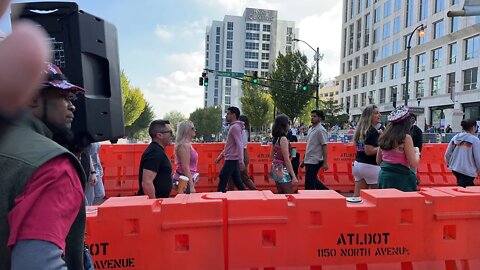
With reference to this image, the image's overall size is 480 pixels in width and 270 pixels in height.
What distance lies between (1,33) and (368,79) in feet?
205

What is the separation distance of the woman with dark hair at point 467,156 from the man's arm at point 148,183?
521cm

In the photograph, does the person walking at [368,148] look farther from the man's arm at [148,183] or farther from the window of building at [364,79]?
the window of building at [364,79]

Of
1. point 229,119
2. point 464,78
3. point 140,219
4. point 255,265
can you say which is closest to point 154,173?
point 140,219

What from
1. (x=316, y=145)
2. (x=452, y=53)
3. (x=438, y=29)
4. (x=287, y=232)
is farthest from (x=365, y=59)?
(x=287, y=232)

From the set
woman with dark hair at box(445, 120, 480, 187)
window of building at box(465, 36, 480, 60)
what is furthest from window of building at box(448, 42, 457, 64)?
woman with dark hair at box(445, 120, 480, 187)

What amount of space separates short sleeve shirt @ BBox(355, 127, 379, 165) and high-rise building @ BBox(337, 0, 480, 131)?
75.7 ft

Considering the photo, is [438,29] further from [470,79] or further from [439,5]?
[470,79]

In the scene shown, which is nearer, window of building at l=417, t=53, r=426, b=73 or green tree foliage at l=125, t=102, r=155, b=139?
window of building at l=417, t=53, r=426, b=73

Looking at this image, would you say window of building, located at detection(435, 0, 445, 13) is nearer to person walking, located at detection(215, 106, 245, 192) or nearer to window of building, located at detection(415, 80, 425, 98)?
window of building, located at detection(415, 80, 425, 98)

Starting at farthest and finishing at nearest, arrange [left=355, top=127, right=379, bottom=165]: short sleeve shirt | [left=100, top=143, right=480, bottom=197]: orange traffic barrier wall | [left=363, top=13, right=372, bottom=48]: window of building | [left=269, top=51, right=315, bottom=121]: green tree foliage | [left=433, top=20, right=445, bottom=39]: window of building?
[left=363, top=13, right=372, bottom=48]: window of building
[left=433, top=20, right=445, bottom=39]: window of building
[left=269, top=51, right=315, bottom=121]: green tree foliage
[left=100, top=143, right=480, bottom=197]: orange traffic barrier wall
[left=355, top=127, right=379, bottom=165]: short sleeve shirt


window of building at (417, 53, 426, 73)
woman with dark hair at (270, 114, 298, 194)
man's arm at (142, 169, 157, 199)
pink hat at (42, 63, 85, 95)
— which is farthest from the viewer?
window of building at (417, 53, 426, 73)

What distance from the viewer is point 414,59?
159 feet

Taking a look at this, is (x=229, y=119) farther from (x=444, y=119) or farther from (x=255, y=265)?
(x=444, y=119)

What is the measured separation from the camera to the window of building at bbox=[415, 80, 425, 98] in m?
46.6
